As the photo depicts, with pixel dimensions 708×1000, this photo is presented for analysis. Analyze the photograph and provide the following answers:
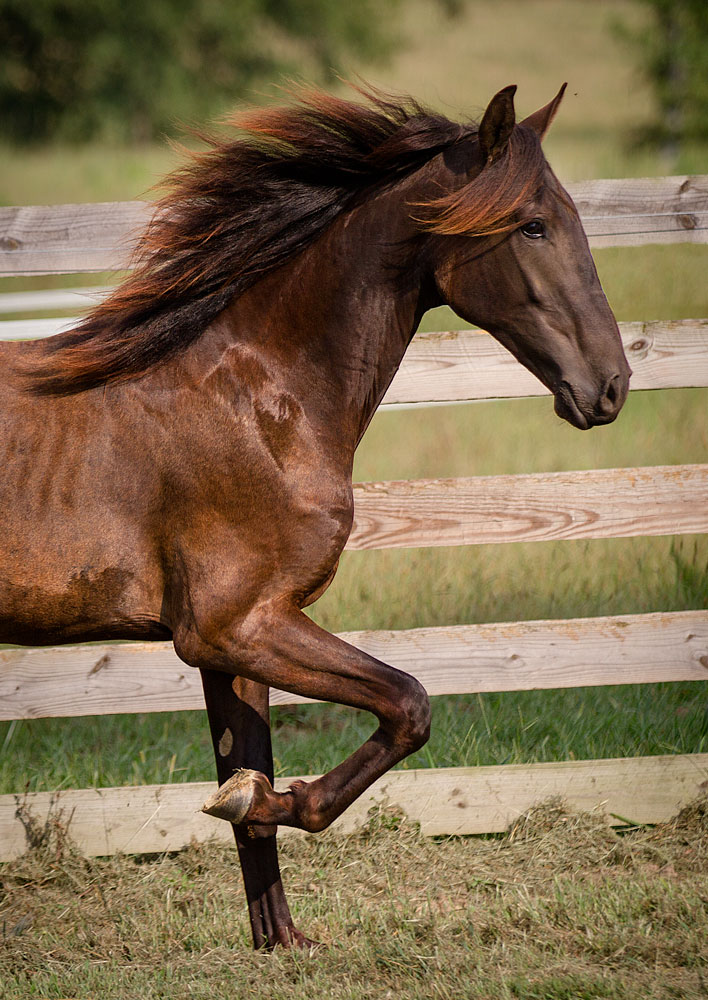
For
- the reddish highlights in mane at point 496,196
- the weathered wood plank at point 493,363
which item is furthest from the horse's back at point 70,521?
the weathered wood plank at point 493,363

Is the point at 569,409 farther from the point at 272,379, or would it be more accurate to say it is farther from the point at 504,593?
the point at 504,593

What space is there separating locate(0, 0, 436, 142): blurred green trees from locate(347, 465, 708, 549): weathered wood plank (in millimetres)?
25217

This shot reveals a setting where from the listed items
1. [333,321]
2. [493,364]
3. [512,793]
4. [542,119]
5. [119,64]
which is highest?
[119,64]

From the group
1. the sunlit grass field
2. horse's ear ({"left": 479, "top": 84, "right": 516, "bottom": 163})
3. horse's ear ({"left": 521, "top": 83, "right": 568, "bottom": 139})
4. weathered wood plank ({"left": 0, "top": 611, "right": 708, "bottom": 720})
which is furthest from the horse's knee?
horse's ear ({"left": 521, "top": 83, "right": 568, "bottom": 139})

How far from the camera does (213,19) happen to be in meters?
29.2

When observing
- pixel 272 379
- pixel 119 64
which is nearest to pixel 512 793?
pixel 272 379

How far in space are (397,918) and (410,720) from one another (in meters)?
0.92

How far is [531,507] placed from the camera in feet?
12.5

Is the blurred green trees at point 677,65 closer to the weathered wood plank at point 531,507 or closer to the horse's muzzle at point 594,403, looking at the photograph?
the weathered wood plank at point 531,507

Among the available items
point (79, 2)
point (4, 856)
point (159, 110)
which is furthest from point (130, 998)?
point (79, 2)

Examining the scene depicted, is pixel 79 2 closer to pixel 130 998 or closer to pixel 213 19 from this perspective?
pixel 213 19

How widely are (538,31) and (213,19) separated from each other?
40.8 ft

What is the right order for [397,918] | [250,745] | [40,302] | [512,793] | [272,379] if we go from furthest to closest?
[40,302]
[512,793]
[397,918]
[250,745]
[272,379]

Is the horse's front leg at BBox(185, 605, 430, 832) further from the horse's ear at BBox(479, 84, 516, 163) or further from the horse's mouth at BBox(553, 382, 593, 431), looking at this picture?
the horse's ear at BBox(479, 84, 516, 163)
